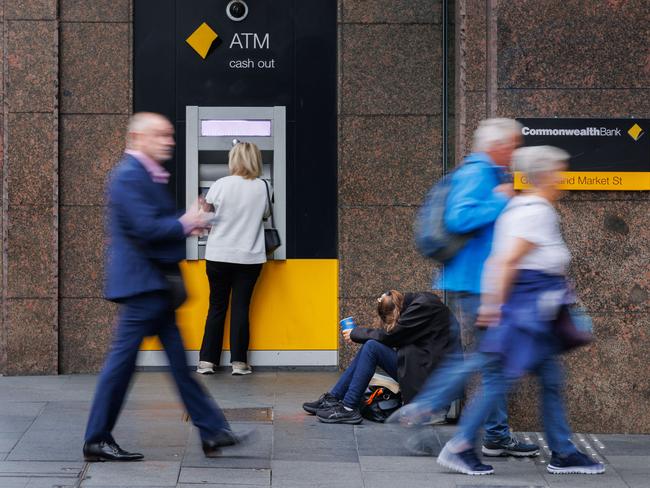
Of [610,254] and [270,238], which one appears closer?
[610,254]

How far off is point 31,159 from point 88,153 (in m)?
0.40

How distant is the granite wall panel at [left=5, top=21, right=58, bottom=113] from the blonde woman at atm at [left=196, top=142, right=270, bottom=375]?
1.37 meters

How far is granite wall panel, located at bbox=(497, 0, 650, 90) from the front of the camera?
20.7 ft

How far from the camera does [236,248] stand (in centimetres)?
791

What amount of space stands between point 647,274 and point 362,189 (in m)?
2.38

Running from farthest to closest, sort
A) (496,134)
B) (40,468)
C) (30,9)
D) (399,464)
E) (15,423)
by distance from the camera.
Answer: (30,9) → (15,423) → (399,464) → (496,134) → (40,468)

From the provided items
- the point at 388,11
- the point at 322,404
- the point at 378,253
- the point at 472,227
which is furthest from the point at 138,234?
the point at 388,11

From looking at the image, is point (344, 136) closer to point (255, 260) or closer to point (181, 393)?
point (255, 260)

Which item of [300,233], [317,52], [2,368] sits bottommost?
[2,368]

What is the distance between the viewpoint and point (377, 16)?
798 centimetres

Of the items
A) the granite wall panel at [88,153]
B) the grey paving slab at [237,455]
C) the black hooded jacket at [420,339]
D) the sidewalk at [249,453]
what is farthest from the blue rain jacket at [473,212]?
the granite wall panel at [88,153]

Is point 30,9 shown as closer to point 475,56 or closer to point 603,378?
point 475,56

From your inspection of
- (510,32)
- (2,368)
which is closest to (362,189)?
(510,32)

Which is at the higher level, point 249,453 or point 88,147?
point 88,147
